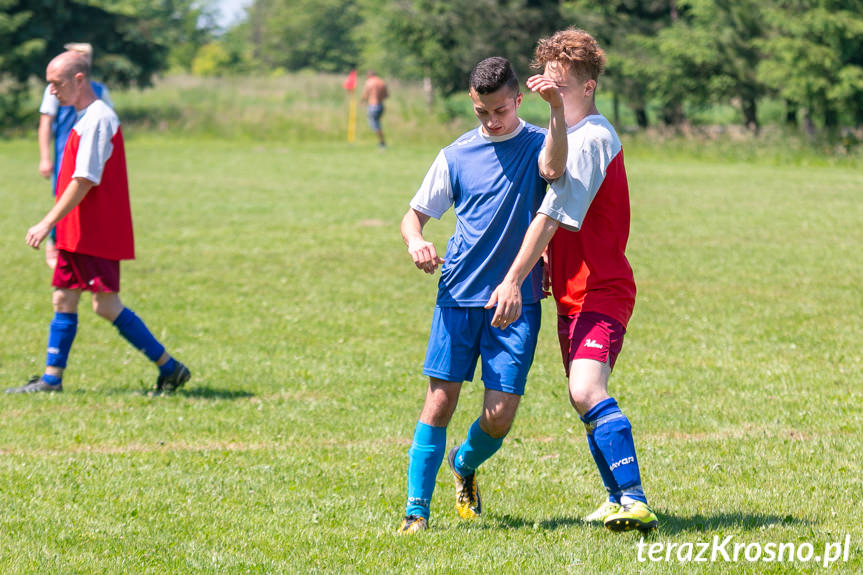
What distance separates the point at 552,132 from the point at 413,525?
1.79 meters

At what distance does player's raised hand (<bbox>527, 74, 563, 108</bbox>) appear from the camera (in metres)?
4.07

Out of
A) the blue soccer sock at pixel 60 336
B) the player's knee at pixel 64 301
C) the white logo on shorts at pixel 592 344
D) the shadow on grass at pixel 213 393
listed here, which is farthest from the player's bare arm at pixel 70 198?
the white logo on shorts at pixel 592 344

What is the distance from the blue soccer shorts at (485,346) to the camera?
456 cm

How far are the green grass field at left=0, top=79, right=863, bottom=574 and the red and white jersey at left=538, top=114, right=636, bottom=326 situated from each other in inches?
39.9

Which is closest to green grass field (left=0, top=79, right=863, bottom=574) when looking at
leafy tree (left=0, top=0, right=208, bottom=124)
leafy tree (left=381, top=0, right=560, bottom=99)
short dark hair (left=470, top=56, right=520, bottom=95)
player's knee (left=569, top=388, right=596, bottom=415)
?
player's knee (left=569, top=388, right=596, bottom=415)

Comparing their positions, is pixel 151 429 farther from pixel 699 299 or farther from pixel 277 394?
pixel 699 299

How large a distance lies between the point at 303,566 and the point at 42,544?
1.17 metres

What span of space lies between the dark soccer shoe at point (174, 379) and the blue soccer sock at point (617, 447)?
404cm

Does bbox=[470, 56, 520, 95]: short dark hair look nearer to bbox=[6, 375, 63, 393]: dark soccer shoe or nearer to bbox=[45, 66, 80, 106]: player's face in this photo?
bbox=[45, 66, 80, 106]: player's face

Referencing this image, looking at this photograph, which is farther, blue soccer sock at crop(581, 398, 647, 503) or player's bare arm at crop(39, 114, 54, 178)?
player's bare arm at crop(39, 114, 54, 178)

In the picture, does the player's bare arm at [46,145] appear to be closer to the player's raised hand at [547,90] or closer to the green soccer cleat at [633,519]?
the player's raised hand at [547,90]

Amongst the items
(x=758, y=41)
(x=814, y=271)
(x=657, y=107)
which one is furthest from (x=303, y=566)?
(x=657, y=107)

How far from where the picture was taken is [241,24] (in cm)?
12900

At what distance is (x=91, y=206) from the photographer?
739 centimetres
